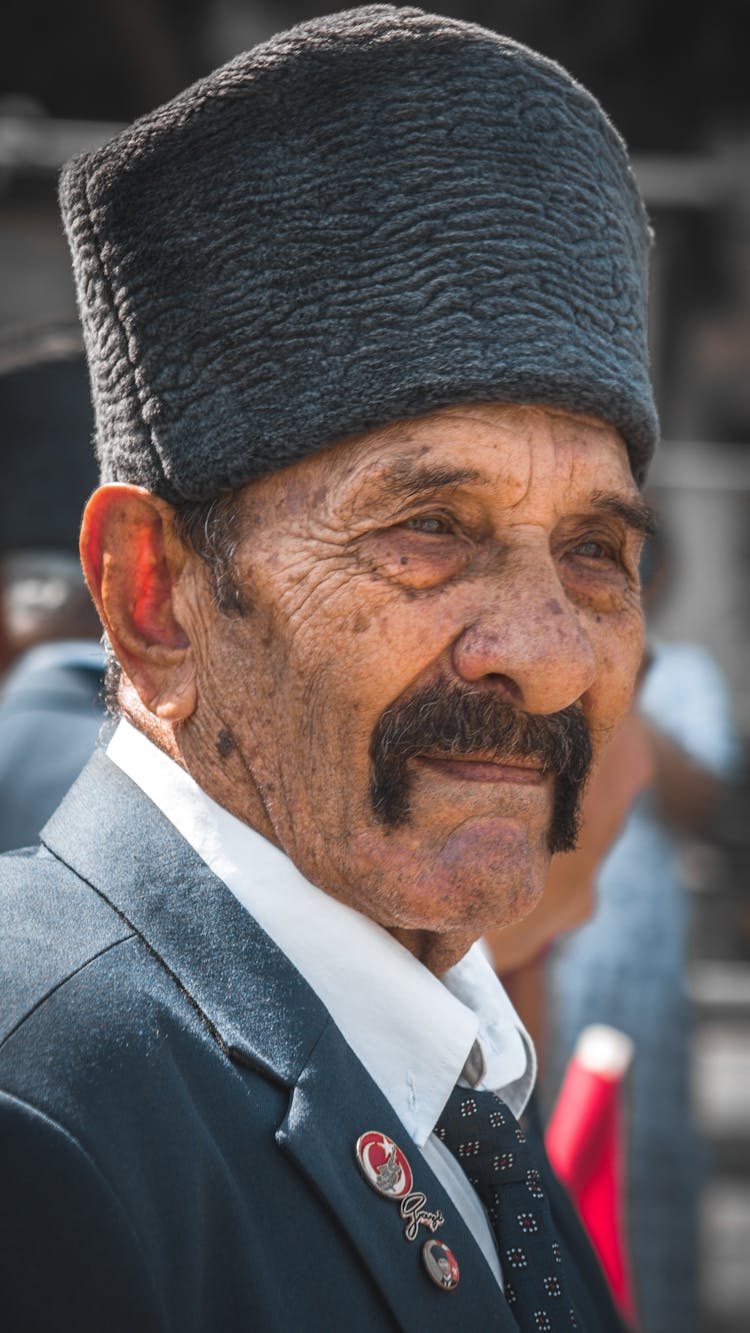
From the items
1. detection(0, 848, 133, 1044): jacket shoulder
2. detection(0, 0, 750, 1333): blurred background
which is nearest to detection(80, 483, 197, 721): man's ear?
detection(0, 848, 133, 1044): jacket shoulder

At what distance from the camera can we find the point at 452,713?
160 centimetres

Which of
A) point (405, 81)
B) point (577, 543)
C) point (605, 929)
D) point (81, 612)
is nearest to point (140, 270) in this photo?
point (405, 81)

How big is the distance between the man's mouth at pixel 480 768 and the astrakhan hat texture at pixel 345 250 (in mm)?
371

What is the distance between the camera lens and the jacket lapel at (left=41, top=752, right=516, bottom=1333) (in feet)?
4.55

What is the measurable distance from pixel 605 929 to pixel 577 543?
2.54 m

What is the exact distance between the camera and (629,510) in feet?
5.77

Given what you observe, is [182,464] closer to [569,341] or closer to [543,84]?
[569,341]

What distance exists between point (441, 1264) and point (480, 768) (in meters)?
0.52

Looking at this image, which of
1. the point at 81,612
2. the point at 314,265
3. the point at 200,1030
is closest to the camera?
the point at 200,1030

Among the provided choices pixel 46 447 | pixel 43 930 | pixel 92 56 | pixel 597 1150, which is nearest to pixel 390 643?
pixel 43 930

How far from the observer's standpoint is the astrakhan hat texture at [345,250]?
1.57 metres

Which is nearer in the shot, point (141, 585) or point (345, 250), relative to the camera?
point (345, 250)

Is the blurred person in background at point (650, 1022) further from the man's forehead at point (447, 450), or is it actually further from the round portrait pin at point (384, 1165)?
the round portrait pin at point (384, 1165)

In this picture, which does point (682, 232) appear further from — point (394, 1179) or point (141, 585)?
point (394, 1179)
